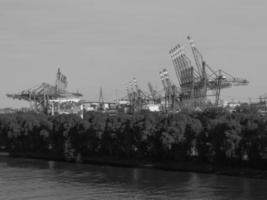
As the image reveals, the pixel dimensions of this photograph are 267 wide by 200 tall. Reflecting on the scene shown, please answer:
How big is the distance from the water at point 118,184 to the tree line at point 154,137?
98.3 inches

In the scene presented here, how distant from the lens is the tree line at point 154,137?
42000mm

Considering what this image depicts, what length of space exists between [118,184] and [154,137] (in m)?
11.0

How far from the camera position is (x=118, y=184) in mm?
37812

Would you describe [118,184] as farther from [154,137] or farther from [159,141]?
[154,137]

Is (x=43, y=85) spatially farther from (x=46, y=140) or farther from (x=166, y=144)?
(x=166, y=144)

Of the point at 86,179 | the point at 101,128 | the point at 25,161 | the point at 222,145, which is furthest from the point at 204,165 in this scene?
the point at 25,161

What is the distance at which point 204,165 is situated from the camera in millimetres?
43750

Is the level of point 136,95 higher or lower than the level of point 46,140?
higher

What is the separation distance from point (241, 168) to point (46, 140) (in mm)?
23281

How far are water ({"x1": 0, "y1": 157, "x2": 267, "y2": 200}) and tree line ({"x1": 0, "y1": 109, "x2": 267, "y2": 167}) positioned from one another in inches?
98.3

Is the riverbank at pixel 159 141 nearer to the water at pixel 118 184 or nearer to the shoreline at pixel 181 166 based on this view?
the shoreline at pixel 181 166

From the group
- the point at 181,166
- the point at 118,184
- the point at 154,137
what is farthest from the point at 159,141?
the point at 118,184

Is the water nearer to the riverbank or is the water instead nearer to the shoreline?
the shoreline

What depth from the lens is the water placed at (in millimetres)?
32969
